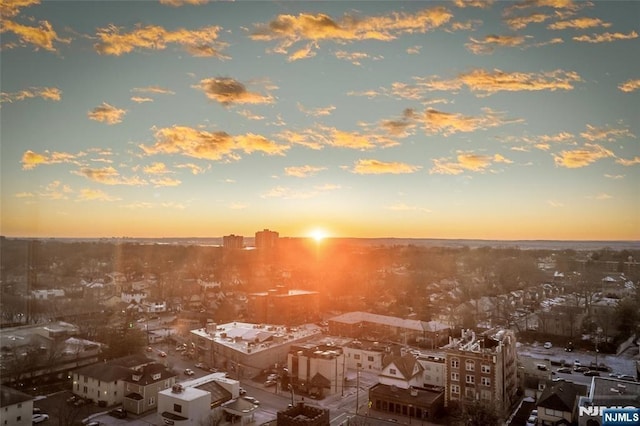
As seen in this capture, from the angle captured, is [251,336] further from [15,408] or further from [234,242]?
[234,242]

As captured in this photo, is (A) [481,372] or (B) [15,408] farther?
(A) [481,372]

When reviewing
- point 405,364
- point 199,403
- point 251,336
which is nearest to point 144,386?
point 199,403

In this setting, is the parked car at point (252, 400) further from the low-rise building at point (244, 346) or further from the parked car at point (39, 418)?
the parked car at point (39, 418)

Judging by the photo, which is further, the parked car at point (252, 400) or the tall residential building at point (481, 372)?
the parked car at point (252, 400)

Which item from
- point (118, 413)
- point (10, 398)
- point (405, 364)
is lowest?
point (118, 413)

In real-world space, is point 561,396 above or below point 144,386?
above

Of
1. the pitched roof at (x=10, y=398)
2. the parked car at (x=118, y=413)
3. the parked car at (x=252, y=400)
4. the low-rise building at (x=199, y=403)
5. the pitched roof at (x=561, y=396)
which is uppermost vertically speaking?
the pitched roof at (x=10, y=398)

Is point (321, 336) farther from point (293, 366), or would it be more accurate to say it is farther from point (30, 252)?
point (30, 252)

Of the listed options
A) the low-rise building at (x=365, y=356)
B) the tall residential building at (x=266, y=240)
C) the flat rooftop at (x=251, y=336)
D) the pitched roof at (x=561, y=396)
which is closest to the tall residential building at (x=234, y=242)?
the tall residential building at (x=266, y=240)
